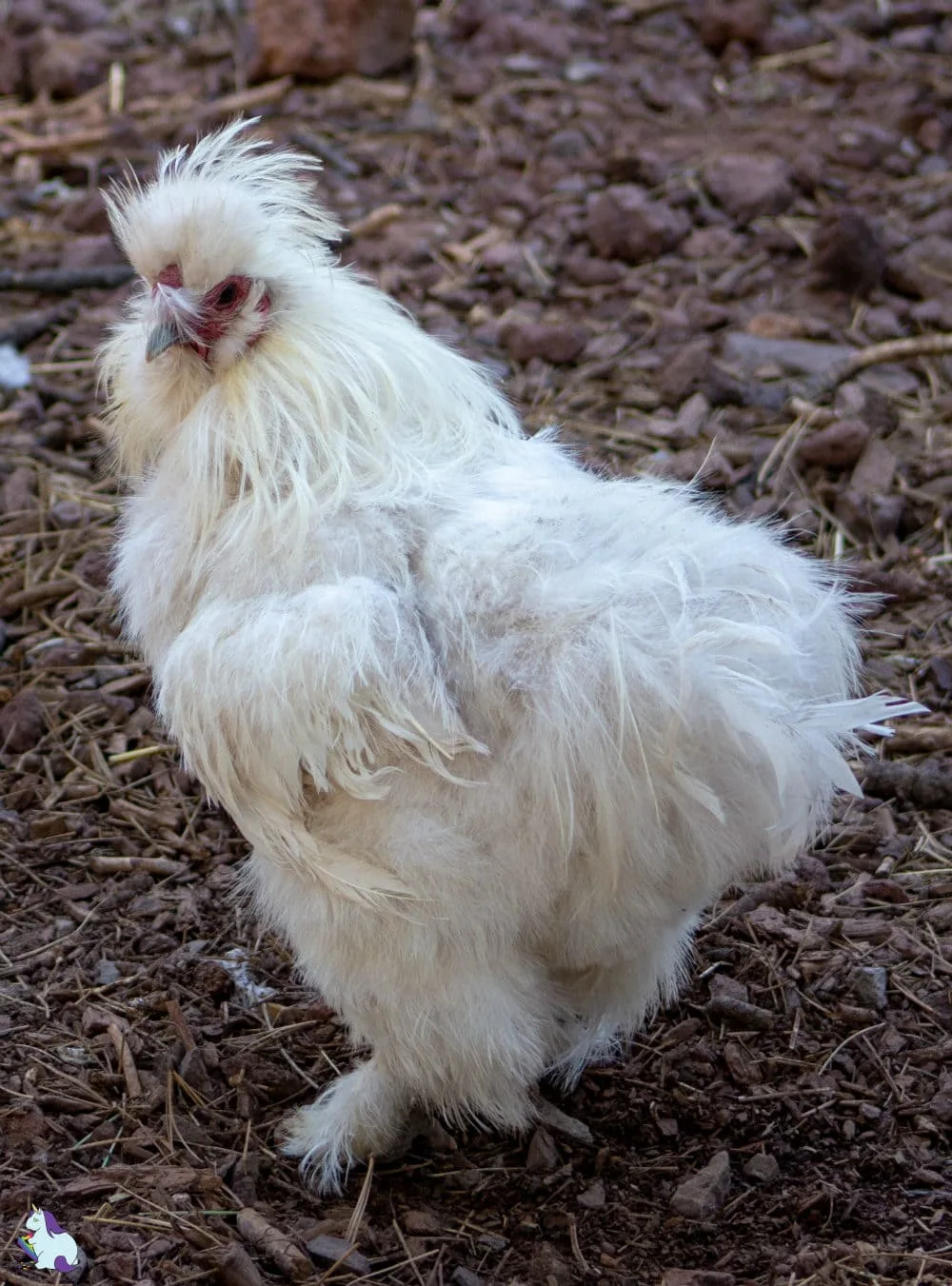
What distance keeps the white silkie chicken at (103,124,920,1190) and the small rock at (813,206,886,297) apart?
3.19 m

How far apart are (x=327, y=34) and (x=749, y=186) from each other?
259cm

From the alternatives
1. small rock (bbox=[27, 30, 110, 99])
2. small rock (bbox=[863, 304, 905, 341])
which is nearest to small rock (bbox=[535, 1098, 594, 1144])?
small rock (bbox=[863, 304, 905, 341])

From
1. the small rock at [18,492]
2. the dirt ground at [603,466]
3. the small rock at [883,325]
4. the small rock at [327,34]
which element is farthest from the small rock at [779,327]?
the small rock at [327,34]

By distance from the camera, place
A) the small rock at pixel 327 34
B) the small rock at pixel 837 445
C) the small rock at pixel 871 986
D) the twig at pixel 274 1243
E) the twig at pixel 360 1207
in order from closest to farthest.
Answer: the twig at pixel 274 1243
the twig at pixel 360 1207
the small rock at pixel 871 986
the small rock at pixel 837 445
the small rock at pixel 327 34

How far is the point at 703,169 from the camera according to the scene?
22.2ft

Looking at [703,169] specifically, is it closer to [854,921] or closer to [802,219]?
[802,219]

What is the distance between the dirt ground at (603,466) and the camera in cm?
308

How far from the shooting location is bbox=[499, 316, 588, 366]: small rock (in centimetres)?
574

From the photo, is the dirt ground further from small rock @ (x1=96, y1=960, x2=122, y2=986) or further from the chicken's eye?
the chicken's eye

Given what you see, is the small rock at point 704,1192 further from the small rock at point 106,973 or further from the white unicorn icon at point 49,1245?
the small rock at point 106,973

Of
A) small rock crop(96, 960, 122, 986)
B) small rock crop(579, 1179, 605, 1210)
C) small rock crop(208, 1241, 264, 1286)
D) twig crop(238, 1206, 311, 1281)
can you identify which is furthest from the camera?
small rock crop(96, 960, 122, 986)

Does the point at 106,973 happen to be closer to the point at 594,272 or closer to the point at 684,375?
the point at 684,375

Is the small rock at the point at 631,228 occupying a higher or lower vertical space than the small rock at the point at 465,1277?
higher

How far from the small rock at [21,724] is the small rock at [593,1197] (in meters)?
2.19
